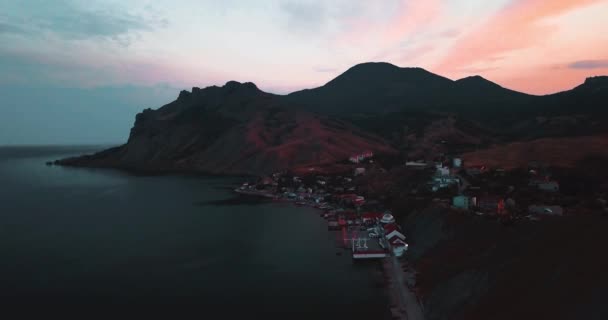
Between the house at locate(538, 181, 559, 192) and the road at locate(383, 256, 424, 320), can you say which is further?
the house at locate(538, 181, 559, 192)

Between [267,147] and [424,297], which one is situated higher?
[267,147]

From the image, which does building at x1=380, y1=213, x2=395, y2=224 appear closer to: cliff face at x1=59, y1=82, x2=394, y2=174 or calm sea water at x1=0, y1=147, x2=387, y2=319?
calm sea water at x1=0, y1=147, x2=387, y2=319

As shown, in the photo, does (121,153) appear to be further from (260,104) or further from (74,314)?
(74,314)

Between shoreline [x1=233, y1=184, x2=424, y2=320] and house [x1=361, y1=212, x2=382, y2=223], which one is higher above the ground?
house [x1=361, y1=212, x2=382, y2=223]

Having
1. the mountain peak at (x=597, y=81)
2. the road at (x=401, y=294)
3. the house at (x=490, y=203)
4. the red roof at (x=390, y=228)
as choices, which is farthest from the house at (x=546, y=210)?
the mountain peak at (x=597, y=81)

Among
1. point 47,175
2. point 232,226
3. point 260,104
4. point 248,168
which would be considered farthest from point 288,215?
point 260,104

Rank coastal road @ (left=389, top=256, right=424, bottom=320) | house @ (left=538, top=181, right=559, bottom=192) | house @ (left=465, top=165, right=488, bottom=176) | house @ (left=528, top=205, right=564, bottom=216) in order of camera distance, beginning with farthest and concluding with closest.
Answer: house @ (left=465, top=165, right=488, bottom=176), house @ (left=538, top=181, right=559, bottom=192), house @ (left=528, top=205, right=564, bottom=216), coastal road @ (left=389, top=256, right=424, bottom=320)

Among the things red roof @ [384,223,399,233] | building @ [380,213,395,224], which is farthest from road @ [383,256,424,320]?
building @ [380,213,395,224]
